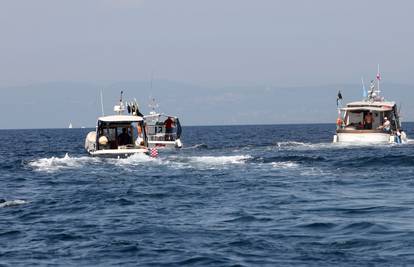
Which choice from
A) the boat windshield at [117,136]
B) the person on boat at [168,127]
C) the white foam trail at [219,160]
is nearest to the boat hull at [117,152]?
the boat windshield at [117,136]

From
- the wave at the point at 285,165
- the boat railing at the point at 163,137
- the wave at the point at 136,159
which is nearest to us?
the wave at the point at 285,165

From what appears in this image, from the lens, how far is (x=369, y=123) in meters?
61.9

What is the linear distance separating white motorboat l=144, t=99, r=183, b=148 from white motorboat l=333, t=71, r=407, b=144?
38.9 ft

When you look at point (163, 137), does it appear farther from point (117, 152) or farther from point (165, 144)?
point (117, 152)

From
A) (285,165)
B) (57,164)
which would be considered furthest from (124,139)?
(285,165)

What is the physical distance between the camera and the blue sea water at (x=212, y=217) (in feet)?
53.0

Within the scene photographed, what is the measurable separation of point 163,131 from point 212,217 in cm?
4090

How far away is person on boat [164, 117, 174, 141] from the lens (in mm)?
60188

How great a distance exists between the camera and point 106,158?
4291 cm

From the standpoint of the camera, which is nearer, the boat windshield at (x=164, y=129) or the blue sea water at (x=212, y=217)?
the blue sea water at (x=212, y=217)

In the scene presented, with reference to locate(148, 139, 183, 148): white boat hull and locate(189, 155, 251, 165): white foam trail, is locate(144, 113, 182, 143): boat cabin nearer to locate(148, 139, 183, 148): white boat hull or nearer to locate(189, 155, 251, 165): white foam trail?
locate(148, 139, 183, 148): white boat hull

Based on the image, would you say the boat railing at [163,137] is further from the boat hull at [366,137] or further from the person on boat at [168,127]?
the boat hull at [366,137]

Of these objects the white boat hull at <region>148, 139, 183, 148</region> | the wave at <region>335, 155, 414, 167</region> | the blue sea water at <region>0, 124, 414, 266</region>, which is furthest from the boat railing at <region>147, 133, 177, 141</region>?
the blue sea water at <region>0, 124, 414, 266</region>

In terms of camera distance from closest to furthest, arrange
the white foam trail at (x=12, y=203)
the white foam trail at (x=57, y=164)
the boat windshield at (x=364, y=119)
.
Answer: the white foam trail at (x=12, y=203)
the white foam trail at (x=57, y=164)
the boat windshield at (x=364, y=119)
